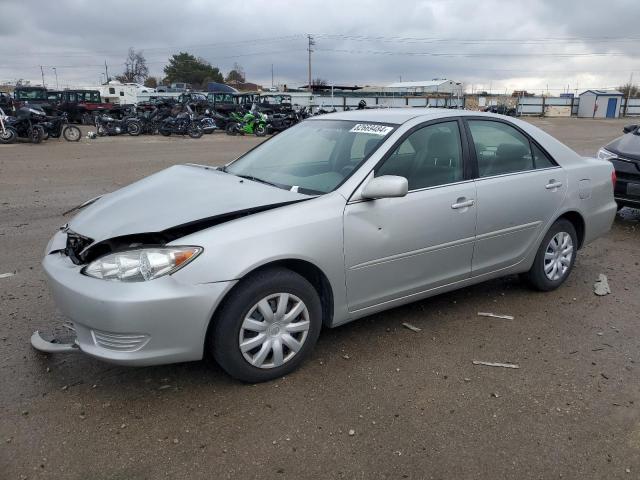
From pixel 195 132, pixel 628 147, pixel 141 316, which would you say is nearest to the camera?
pixel 141 316

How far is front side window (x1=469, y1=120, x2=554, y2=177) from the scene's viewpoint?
4.05 m

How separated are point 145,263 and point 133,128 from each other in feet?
76.7

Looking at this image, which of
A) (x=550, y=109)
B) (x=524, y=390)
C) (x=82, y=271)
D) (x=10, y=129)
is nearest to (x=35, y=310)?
(x=82, y=271)

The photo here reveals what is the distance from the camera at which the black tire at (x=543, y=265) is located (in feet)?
14.7

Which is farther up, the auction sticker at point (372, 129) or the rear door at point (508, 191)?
the auction sticker at point (372, 129)

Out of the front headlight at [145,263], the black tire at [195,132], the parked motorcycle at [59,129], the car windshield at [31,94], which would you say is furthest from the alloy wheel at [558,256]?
the car windshield at [31,94]

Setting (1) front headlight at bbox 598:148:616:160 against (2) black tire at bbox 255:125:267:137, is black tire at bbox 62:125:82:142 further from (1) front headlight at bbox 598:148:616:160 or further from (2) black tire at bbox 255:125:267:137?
(1) front headlight at bbox 598:148:616:160

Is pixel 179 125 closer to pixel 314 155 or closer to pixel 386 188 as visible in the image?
pixel 314 155

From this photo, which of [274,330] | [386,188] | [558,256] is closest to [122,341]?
[274,330]

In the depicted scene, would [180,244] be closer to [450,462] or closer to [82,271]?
[82,271]

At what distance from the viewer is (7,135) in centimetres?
1836

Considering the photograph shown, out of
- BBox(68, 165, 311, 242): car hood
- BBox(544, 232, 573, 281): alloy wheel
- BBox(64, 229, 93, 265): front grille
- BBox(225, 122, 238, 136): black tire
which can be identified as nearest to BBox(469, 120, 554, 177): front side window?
BBox(544, 232, 573, 281): alloy wheel

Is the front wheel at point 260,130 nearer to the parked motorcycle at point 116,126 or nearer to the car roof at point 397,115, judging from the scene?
the parked motorcycle at point 116,126

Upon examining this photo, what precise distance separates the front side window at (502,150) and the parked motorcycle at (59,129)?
19.3 m
